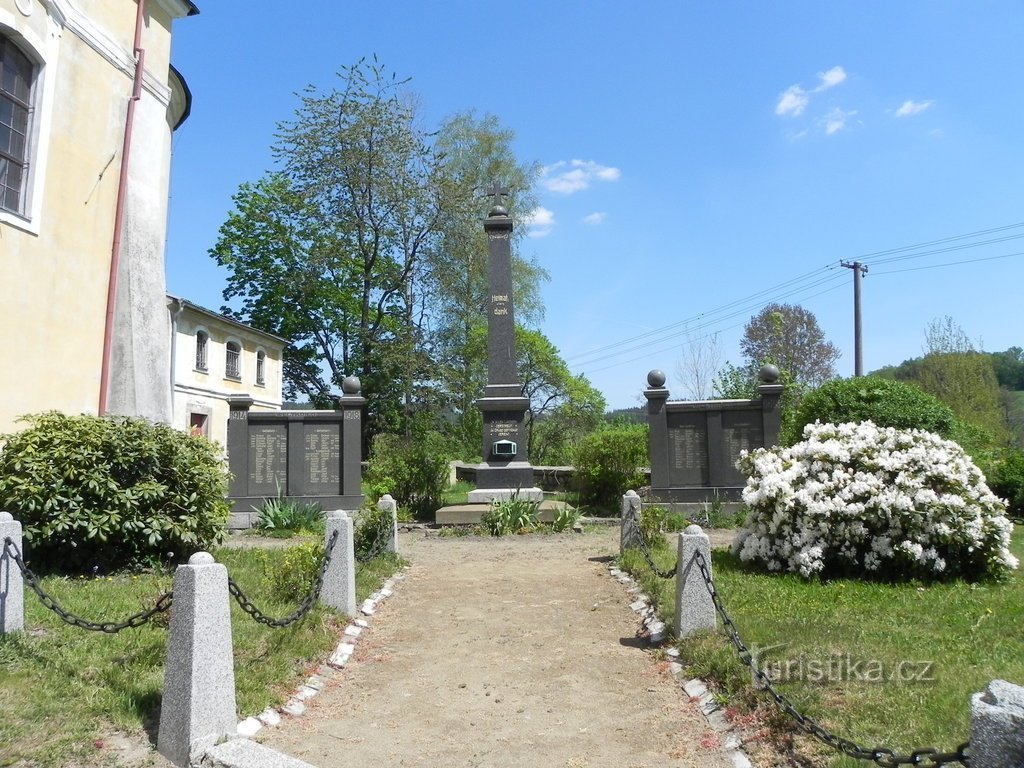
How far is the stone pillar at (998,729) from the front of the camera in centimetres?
235

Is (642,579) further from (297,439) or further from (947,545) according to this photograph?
(297,439)

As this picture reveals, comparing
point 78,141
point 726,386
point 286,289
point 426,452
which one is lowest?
point 426,452

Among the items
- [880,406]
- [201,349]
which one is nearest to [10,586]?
[880,406]

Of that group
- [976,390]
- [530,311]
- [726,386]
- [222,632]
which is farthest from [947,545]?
[976,390]

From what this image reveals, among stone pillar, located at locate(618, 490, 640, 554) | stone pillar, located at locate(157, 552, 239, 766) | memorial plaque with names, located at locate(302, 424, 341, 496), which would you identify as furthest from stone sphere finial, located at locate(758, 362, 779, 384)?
stone pillar, located at locate(157, 552, 239, 766)

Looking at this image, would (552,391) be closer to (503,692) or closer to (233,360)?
(233,360)

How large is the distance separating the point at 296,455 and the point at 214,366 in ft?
43.5

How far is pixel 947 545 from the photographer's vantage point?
752 cm

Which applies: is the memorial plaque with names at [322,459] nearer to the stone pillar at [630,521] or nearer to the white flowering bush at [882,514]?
the stone pillar at [630,521]

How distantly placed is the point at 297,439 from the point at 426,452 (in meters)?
2.85

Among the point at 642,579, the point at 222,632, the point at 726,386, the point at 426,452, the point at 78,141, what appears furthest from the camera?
the point at 726,386

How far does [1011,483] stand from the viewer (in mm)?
13516

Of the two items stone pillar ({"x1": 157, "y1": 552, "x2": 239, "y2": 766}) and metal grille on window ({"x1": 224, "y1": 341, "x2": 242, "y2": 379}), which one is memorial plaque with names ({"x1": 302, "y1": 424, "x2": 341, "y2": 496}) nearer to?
stone pillar ({"x1": 157, "y1": 552, "x2": 239, "y2": 766})

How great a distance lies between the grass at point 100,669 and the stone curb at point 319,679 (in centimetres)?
7
